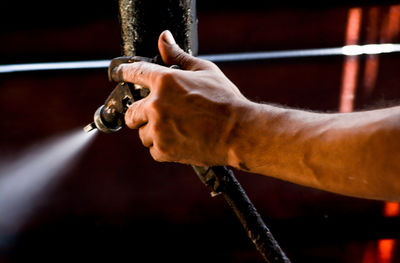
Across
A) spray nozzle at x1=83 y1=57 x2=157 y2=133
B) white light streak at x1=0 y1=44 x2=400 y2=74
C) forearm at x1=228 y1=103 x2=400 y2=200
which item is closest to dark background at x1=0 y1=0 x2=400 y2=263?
white light streak at x1=0 y1=44 x2=400 y2=74

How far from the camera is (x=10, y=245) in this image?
1377mm

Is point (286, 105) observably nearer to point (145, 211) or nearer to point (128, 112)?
point (145, 211)

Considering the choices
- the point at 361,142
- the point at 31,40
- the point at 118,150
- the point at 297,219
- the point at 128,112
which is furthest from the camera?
the point at 297,219

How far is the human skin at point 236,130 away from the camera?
0.57 metres

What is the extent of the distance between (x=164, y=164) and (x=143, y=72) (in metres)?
0.81

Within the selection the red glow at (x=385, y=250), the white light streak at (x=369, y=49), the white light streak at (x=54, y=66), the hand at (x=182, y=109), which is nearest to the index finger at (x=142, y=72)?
the hand at (x=182, y=109)

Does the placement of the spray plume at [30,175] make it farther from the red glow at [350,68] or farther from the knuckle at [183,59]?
the red glow at [350,68]

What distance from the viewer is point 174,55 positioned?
649mm

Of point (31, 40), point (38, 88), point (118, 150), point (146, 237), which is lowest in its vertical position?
point (146, 237)

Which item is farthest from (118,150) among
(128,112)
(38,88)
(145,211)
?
(128,112)

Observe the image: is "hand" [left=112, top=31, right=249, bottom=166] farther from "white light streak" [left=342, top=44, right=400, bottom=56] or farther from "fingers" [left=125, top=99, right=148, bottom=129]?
Result: "white light streak" [left=342, top=44, right=400, bottom=56]

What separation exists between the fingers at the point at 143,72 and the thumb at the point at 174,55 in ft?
0.11

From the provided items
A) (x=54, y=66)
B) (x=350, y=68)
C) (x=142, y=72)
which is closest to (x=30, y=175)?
(x=54, y=66)

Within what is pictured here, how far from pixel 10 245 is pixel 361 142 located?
1.47 m
